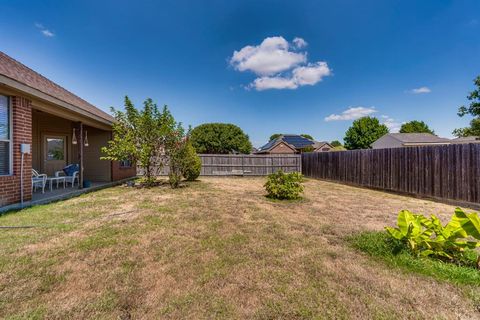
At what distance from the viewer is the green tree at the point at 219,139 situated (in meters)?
35.4

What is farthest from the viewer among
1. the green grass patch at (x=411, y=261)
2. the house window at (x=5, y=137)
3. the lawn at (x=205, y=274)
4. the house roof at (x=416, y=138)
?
the house roof at (x=416, y=138)

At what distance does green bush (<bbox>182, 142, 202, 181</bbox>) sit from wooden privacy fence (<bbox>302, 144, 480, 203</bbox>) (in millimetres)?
8134

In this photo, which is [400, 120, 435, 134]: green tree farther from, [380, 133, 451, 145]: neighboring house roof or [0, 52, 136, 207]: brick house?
[0, 52, 136, 207]: brick house

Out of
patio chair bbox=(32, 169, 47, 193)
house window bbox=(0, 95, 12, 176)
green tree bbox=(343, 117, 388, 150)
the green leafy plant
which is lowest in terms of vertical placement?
the green leafy plant

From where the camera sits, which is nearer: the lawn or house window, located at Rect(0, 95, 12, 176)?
the lawn

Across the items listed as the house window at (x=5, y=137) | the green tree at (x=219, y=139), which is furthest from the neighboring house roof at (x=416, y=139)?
the house window at (x=5, y=137)

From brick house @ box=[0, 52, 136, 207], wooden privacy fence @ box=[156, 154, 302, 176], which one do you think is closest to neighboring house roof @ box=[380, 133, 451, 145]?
wooden privacy fence @ box=[156, 154, 302, 176]

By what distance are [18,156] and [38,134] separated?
17.7 ft

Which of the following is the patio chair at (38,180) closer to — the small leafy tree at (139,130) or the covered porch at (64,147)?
the covered porch at (64,147)

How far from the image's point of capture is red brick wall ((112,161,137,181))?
35.8 feet

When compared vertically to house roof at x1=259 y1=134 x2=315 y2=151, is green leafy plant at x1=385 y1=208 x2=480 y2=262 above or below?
below

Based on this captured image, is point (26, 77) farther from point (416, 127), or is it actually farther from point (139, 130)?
point (416, 127)

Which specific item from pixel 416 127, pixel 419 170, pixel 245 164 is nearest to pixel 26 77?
pixel 245 164

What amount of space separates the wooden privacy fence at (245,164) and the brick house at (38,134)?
223 inches
